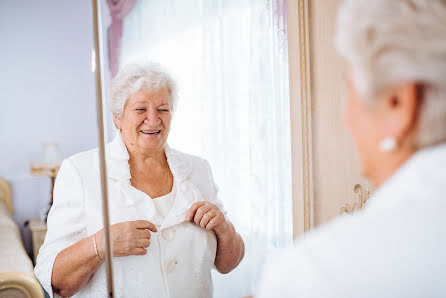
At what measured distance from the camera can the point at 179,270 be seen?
43.5 inches

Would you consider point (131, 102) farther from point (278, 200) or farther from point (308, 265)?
point (308, 265)

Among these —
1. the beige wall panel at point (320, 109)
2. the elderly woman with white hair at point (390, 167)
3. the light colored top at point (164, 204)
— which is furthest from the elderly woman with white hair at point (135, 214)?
the elderly woman with white hair at point (390, 167)

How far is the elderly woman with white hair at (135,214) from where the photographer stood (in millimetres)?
1042

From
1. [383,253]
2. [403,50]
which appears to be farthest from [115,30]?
[383,253]

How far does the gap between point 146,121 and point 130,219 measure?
0.25 m

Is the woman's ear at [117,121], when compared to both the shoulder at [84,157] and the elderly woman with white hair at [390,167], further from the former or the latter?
the elderly woman with white hair at [390,167]

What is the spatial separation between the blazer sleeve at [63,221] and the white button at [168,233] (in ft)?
0.63

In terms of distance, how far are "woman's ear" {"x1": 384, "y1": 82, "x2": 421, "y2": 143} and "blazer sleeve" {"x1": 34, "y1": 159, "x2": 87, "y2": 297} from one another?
75 cm

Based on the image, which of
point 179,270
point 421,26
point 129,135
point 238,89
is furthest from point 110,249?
point 421,26

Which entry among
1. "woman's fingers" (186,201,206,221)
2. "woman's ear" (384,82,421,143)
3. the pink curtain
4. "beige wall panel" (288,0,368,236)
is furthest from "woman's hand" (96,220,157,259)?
"woman's ear" (384,82,421,143)

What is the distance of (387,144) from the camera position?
0.58m

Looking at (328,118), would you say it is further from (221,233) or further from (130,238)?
(130,238)

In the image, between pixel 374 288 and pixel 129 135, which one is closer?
pixel 374 288

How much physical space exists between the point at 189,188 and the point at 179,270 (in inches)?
8.3
